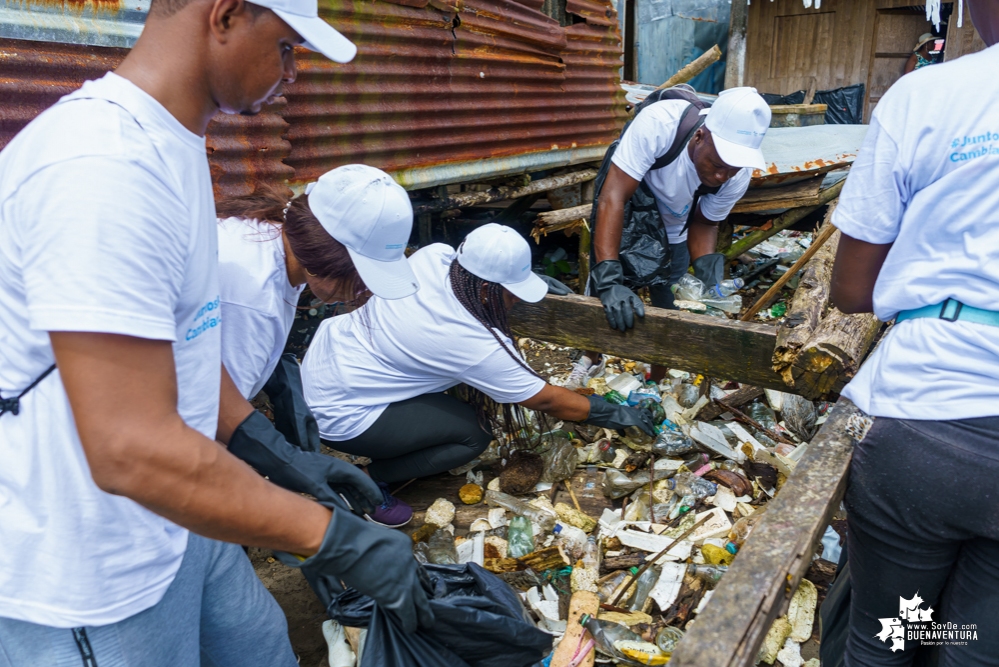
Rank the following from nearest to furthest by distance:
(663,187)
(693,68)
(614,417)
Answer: (614,417), (663,187), (693,68)

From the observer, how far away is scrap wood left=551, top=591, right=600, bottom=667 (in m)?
2.23

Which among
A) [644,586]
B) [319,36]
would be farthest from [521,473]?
[319,36]

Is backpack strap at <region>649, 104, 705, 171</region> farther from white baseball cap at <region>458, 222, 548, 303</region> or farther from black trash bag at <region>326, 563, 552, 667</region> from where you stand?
black trash bag at <region>326, 563, 552, 667</region>

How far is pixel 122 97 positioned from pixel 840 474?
165 centimetres

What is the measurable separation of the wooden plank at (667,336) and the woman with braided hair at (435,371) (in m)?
0.26

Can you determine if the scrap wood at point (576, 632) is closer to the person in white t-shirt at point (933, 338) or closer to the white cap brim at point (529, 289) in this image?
the person in white t-shirt at point (933, 338)

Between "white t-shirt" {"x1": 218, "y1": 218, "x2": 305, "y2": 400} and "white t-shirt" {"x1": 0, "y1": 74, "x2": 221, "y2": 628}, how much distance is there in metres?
0.76

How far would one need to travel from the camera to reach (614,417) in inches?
127

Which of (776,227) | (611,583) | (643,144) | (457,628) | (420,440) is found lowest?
(611,583)

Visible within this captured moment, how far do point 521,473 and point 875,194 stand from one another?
2269 mm

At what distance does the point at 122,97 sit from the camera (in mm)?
921

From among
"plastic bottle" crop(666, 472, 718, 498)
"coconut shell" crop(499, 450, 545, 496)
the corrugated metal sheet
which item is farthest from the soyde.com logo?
the corrugated metal sheet

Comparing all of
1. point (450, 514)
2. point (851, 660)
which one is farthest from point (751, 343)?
point (450, 514)

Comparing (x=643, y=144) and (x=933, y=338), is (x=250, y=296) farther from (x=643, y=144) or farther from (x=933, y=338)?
(x=643, y=144)
